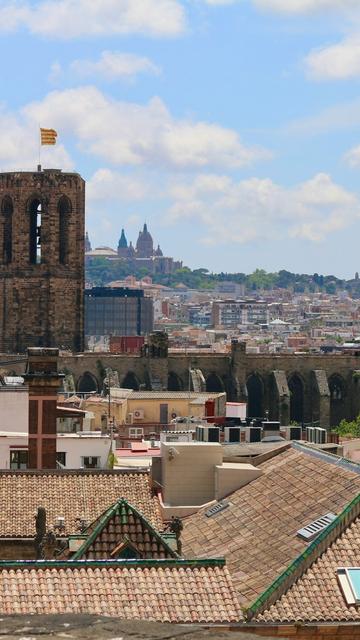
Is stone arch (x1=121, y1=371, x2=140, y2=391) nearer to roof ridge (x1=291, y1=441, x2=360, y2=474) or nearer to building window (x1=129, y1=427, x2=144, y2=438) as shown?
building window (x1=129, y1=427, x2=144, y2=438)

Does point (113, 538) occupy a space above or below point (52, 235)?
below

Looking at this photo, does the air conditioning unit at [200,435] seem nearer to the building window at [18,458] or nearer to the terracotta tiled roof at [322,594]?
the building window at [18,458]

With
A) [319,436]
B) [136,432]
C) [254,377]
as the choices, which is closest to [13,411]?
[319,436]

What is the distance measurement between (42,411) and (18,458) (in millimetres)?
4756

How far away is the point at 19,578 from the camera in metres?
15.5

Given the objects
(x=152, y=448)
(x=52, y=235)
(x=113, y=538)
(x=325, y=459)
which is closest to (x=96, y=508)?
(x=325, y=459)

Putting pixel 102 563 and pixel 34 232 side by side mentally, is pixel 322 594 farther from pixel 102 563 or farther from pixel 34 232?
pixel 34 232

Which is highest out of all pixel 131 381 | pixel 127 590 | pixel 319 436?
pixel 127 590

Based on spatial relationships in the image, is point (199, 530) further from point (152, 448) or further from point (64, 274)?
point (64, 274)

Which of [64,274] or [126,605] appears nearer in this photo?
[126,605]

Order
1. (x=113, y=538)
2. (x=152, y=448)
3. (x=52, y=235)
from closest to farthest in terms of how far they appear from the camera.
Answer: (x=113, y=538) < (x=152, y=448) < (x=52, y=235)

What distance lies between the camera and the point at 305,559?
1864 centimetres

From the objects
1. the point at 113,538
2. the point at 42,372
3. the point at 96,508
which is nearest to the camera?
the point at 113,538

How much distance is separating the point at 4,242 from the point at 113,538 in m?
72.6
